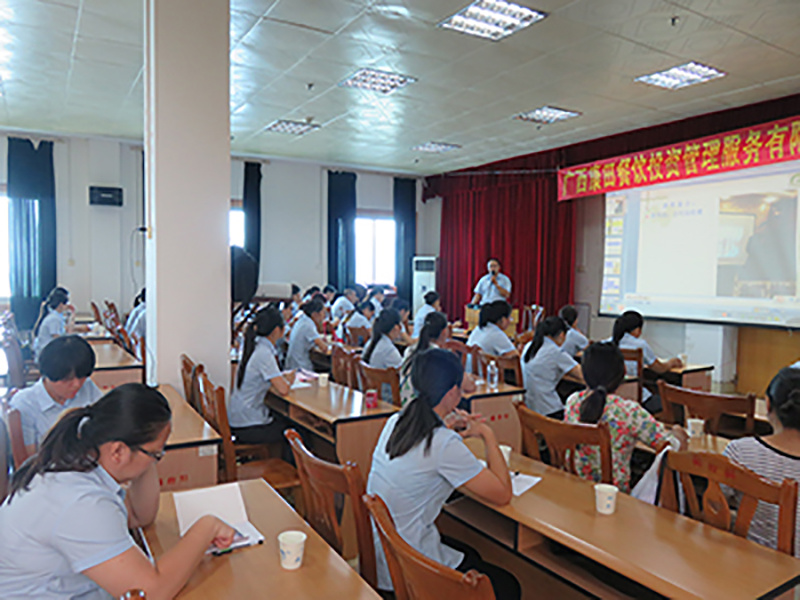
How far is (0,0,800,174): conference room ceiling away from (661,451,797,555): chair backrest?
360 centimetres

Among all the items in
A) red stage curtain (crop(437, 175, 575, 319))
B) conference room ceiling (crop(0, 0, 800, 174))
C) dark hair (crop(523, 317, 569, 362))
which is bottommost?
dark hair (crop(523, 317, 569, 362))

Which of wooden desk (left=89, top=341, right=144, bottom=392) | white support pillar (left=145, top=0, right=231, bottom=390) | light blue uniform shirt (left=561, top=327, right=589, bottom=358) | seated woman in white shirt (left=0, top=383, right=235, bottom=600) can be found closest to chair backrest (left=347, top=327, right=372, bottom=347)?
light blue uniform shirt (left=561, top=327, right=589, bottom=358)

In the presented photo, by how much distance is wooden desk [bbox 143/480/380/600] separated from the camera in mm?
1376

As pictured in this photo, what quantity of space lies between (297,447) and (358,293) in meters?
7.93

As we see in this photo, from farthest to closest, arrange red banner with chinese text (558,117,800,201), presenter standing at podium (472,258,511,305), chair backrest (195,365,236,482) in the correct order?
presenter standing at podium (472,258,511,305), red banner with chinese text (558,117,800,201), chair backrest (195,365,236,482)

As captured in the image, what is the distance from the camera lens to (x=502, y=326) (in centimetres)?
476

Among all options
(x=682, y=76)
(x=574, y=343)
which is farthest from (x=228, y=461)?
(x=682, y=76)

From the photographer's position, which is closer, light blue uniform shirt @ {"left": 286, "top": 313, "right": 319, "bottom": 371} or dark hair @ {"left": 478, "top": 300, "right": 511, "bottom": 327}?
dark hair @ {"left": 478, "top": 300, "right": 511, "bottom": 327}

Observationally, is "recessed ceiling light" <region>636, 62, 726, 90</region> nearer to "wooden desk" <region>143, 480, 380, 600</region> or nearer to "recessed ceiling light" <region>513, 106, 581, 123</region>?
"recessed ceiling light" <region>513, 106, 581, 123</region>

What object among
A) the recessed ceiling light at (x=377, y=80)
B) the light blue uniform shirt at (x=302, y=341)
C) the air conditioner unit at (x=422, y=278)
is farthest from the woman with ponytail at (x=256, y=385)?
the air conditioner unit at (x=422, y=278)

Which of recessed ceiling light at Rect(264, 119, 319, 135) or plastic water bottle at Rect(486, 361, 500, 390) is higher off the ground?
recessed ceiling light at Rect(264, 119, 319, 135)

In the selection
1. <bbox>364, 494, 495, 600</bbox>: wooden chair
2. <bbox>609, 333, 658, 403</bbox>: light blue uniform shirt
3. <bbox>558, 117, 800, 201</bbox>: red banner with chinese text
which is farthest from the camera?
<bbox>558, 117, 800, 201</bbox>: red banner with chinese text

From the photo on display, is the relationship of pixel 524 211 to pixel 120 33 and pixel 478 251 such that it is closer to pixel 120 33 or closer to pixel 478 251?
pixel 478 251

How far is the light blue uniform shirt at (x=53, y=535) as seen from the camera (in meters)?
1.28
